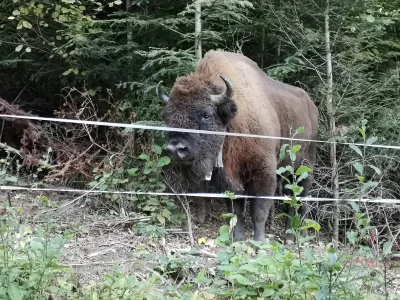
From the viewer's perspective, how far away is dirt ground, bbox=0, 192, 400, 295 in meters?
4.98

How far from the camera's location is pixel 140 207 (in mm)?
6664

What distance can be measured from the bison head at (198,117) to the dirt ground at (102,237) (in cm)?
99

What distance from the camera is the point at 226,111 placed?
19.5 ft

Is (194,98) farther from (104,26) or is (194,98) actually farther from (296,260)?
(104,26)

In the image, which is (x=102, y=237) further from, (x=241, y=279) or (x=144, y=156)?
(x=241, y=279)

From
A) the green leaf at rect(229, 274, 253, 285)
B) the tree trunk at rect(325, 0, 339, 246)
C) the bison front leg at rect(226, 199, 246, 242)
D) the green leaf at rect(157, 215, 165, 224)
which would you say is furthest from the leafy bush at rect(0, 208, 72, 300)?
the tree trunk at rect(325, 0, 339, 246)

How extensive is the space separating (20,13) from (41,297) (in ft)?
18.5

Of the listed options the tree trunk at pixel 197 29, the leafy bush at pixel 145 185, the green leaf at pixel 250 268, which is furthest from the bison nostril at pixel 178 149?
the tree trunk at pixel 197 29

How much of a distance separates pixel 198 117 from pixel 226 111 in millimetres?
420

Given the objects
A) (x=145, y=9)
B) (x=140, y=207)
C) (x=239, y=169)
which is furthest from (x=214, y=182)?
(x=145, y=9)

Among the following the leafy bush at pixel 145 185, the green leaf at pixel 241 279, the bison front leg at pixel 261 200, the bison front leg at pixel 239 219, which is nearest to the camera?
the green leaf at pixel 241 279

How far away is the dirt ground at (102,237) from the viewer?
196 inches

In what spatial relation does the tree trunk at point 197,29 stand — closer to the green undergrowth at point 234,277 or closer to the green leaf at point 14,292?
the green undergrowth at point 234,277

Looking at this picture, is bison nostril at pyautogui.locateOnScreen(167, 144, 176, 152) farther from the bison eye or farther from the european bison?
the bison eye
